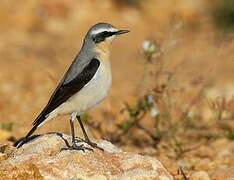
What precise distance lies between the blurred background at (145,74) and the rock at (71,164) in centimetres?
83

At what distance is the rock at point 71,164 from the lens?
6105mm

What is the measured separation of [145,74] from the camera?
8.59m

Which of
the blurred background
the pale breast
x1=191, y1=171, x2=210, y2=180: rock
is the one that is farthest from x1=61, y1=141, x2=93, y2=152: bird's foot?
x1=191, y1=171, x2=210, y2=180: rock

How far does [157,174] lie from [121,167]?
0.31 metres

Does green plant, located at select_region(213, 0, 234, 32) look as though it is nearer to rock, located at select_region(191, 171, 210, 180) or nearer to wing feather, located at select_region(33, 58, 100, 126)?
rock, located at select_region(191, 171, 210, 180)

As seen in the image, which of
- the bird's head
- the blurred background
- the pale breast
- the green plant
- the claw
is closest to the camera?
the claw

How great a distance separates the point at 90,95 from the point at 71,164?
0.84 meters

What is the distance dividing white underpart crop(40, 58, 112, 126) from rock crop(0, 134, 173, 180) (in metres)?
0.35

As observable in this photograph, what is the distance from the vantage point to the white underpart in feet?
22.3

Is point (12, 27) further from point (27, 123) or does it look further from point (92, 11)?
point (27, 123)

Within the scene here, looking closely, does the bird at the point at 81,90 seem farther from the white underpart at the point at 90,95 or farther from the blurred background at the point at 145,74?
the blurred background at the point at 145,74

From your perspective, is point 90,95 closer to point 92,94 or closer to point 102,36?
point 92,94

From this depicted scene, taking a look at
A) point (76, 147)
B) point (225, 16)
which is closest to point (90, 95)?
point (76, 147)

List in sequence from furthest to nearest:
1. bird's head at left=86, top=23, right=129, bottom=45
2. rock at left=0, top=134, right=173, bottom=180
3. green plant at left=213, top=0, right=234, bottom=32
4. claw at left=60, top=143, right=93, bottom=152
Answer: green plant at left=213, top=0, right=234, bottom=32
bird's head at left=86, top=23, right=129, bottom=45
claw at left=60, top=143, right=93, bottom=152
rock at left=0, top=134, right=173, bottom=180
